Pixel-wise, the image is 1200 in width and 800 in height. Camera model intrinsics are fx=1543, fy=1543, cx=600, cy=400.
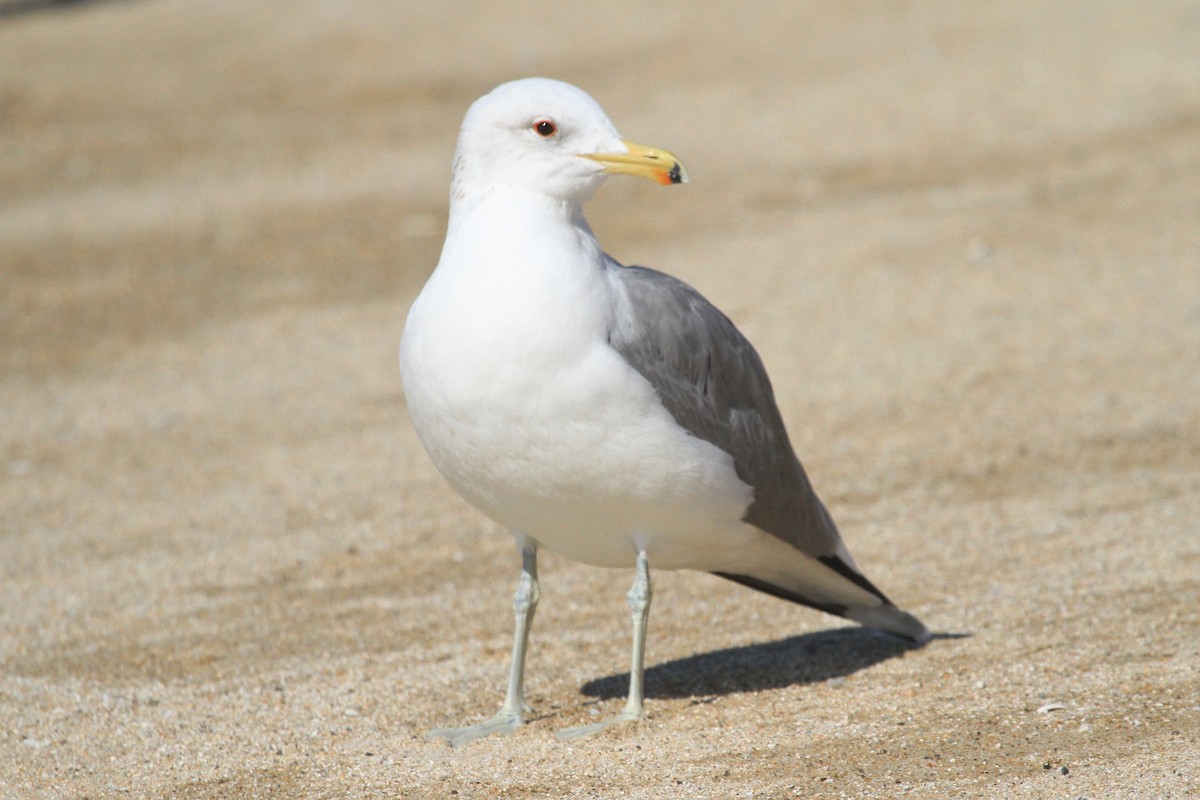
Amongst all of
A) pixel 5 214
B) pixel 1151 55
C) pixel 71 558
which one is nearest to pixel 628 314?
pixel 71 558

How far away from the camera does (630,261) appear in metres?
12.3

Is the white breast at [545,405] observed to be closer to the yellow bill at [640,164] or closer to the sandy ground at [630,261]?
the yellow bill at [640,164]

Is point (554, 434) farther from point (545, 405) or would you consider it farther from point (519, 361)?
point (519, 361)

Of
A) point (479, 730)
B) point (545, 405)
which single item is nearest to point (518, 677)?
point (479, 730)

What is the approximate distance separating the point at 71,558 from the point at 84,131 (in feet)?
30.8

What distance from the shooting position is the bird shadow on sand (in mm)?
5781

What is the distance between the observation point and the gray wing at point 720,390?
16.6ft

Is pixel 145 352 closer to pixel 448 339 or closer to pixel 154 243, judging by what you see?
pixel 154 243

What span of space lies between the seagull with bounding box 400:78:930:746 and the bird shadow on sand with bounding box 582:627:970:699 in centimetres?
51

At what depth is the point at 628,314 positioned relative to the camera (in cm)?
503

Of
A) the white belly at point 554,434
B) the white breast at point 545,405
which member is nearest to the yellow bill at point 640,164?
the white breast at point 545,405

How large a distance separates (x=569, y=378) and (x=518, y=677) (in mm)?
1289

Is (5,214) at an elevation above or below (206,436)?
Result: above

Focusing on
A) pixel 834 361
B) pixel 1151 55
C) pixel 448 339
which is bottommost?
pixel 834 361
